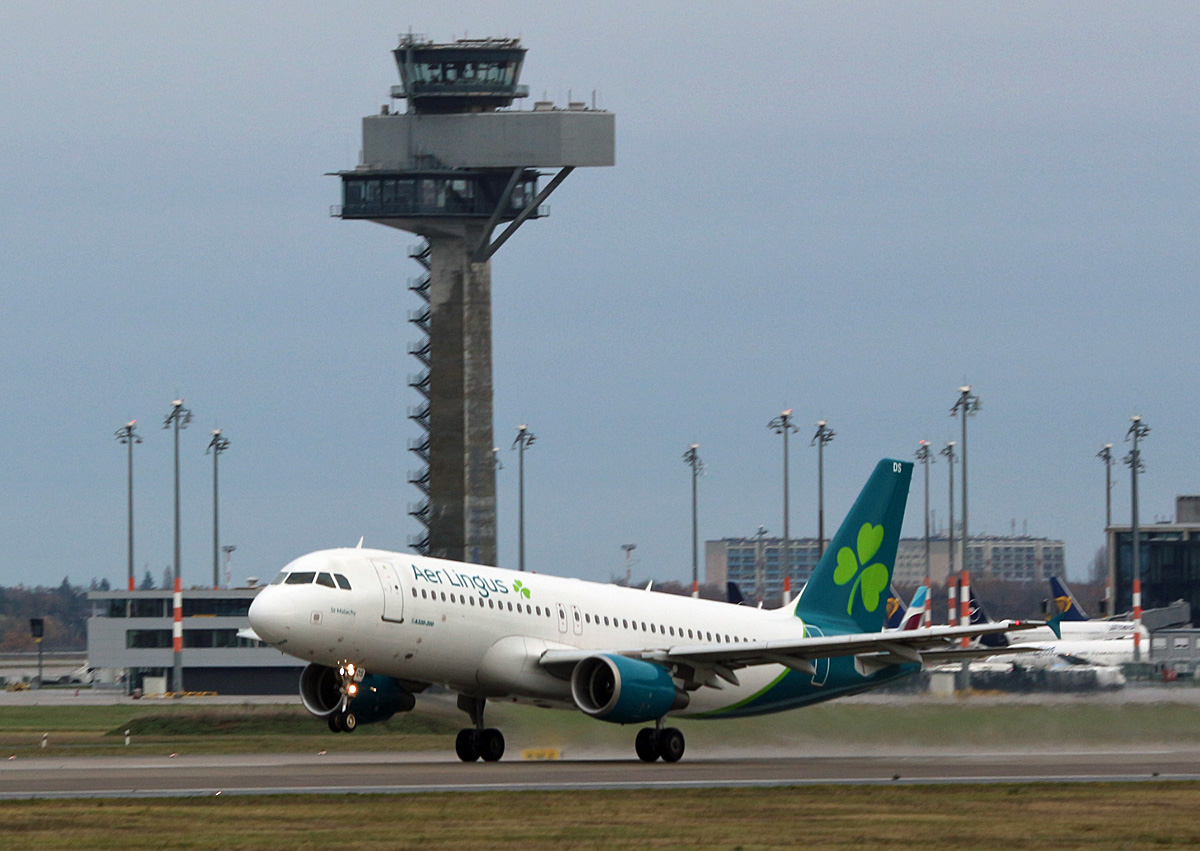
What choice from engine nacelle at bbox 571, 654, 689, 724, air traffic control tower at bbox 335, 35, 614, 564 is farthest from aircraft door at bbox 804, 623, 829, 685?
air traffic control tower at bbox 335, 35, 614, 564

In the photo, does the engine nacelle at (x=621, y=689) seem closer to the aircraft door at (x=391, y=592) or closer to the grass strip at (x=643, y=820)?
the aircraft door at (x=391, y=592)

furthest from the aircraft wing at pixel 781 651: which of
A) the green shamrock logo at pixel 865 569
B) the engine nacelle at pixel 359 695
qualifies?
the green shamrock logo at pixel 865 569

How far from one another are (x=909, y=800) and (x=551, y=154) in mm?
96348

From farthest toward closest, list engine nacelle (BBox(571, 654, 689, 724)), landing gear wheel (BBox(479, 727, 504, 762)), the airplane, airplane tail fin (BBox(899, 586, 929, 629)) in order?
airplane tail fin (BBox(899, 586, 929, 629)), landing gear wheel (BBox(479, 727, 504, 762)), engine nacelle (BBox(571, 654, 689, 724)), the airplane

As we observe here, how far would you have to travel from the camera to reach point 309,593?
41344 mm

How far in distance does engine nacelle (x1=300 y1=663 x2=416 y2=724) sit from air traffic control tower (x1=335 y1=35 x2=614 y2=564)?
252ft

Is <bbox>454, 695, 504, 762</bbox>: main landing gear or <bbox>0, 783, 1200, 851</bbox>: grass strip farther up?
<bbox>0, 783, 1200, 851</bbox>: grass strip

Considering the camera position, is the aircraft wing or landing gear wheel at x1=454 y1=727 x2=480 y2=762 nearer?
the aircraft wing

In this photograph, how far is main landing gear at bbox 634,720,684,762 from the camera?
44500 mm

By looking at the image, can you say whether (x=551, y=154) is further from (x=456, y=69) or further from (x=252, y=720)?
(x=252, y=720)

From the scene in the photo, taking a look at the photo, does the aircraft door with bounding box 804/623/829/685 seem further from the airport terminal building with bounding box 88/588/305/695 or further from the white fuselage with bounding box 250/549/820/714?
the airport terminal building with bounding box 88/588/305/695

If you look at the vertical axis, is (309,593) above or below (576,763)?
above

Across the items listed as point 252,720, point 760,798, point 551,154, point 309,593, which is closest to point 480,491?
point 551,154

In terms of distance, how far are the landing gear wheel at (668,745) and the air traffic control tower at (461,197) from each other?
Result: 257 feet
